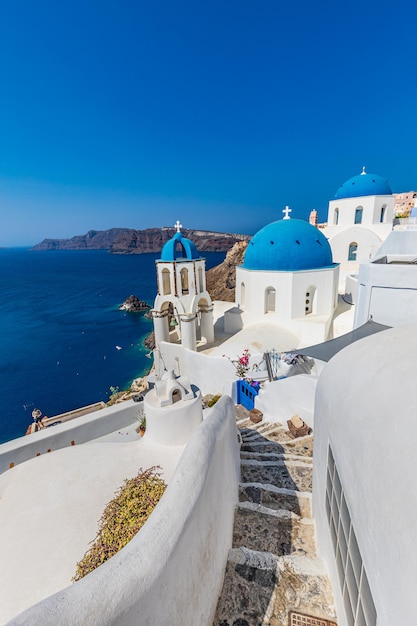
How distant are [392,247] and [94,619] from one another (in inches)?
634

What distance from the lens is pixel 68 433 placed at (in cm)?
881

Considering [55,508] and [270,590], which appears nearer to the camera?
[270,590]

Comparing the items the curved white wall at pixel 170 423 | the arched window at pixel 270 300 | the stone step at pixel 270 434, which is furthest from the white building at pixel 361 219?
the curved white wall at pixel 170 423

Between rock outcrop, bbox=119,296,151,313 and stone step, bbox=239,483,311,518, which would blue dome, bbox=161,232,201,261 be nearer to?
stone step, bbox=239,483,311,518

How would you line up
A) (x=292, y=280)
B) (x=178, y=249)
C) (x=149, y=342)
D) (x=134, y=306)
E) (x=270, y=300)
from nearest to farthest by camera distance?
1. (x=292, y=280)
2. (x=178, y=249)
3. (x=270, y=300)
4. (x=149, y=342)
5. (x=134, y=306)

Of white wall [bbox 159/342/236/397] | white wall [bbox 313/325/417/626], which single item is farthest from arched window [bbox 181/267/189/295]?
white wall [bbox 313/325/417/626]

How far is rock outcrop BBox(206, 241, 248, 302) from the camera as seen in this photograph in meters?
54.1

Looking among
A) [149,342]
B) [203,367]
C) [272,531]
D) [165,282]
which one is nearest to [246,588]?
[272,531]

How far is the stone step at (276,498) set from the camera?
5.45 metres

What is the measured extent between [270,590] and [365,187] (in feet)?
94.6

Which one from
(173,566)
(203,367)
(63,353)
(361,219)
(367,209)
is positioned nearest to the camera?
(173,566)

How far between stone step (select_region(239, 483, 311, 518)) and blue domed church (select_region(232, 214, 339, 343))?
10678 mm

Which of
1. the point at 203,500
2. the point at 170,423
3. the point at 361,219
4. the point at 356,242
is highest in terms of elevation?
the point at 361,219

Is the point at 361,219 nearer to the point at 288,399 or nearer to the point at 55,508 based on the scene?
the point at 288,399
